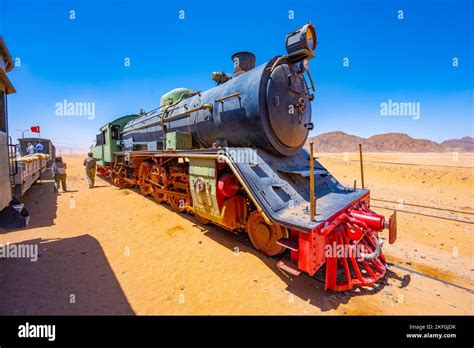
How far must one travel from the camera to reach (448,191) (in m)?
11.2

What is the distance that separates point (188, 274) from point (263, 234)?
148cm

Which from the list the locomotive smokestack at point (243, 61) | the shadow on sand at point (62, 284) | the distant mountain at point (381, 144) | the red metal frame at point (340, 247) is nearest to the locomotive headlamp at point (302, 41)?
the locomotive smokestack at point (243, 61)

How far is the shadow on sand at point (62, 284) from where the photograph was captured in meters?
2.97

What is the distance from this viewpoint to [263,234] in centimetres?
416

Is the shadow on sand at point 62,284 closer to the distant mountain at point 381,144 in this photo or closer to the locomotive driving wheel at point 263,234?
the locomotive driving wheel at point 263,234

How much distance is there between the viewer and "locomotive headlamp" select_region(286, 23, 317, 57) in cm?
427

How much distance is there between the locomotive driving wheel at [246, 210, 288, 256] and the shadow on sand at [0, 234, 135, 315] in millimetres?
2296

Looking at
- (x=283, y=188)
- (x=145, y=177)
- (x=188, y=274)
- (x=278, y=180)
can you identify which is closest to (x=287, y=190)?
(x=283, y=188)

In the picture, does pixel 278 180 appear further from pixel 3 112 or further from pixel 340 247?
pixel 3 112

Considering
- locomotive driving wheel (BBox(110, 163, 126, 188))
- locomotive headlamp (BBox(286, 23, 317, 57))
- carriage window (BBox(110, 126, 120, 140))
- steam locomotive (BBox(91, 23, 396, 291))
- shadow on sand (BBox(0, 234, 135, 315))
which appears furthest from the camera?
carriage window (BBox(110, 126, 120, 140))

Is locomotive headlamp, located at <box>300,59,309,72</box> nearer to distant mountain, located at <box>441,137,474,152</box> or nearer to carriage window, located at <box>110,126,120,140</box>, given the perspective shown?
carriage window, located at <box>110,126,120,140</box>

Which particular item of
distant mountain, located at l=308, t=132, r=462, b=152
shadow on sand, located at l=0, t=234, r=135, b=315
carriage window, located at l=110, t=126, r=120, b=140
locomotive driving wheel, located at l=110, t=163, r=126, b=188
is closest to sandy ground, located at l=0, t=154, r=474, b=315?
shadow on sand, located at l=0, t=234, r=135, b=315
